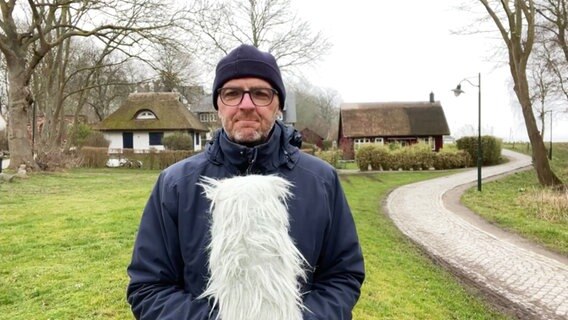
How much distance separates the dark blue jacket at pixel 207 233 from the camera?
1815 mm

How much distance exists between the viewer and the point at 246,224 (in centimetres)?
166

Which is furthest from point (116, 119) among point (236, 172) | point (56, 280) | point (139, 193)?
point (236, 172)

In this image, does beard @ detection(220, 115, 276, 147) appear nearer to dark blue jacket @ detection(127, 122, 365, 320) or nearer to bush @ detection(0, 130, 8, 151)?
dark blue jacket @ detection(127, 122, 365, 320)

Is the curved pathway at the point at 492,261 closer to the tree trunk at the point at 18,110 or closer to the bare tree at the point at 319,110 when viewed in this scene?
the tree trunk at the point at 18,110

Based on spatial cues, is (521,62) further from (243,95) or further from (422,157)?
(243,95)

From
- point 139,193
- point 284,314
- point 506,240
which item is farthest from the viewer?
point 139,193

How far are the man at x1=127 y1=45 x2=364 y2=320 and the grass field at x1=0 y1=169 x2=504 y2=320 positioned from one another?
123 inches

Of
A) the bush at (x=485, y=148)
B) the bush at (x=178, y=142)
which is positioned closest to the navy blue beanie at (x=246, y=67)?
the bush at (x=178, y=142)

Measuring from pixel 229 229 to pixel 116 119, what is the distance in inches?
1761

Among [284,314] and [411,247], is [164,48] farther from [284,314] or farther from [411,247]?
[284,314]

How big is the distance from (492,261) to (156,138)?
38.2m

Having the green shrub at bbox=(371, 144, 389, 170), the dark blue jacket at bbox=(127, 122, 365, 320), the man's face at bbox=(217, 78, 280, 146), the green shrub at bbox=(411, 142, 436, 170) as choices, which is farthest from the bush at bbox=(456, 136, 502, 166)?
the man's face at bbox=(217, 78, 280, 146)

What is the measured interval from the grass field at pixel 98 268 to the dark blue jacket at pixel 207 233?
10.2ft

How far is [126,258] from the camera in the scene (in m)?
6.78
